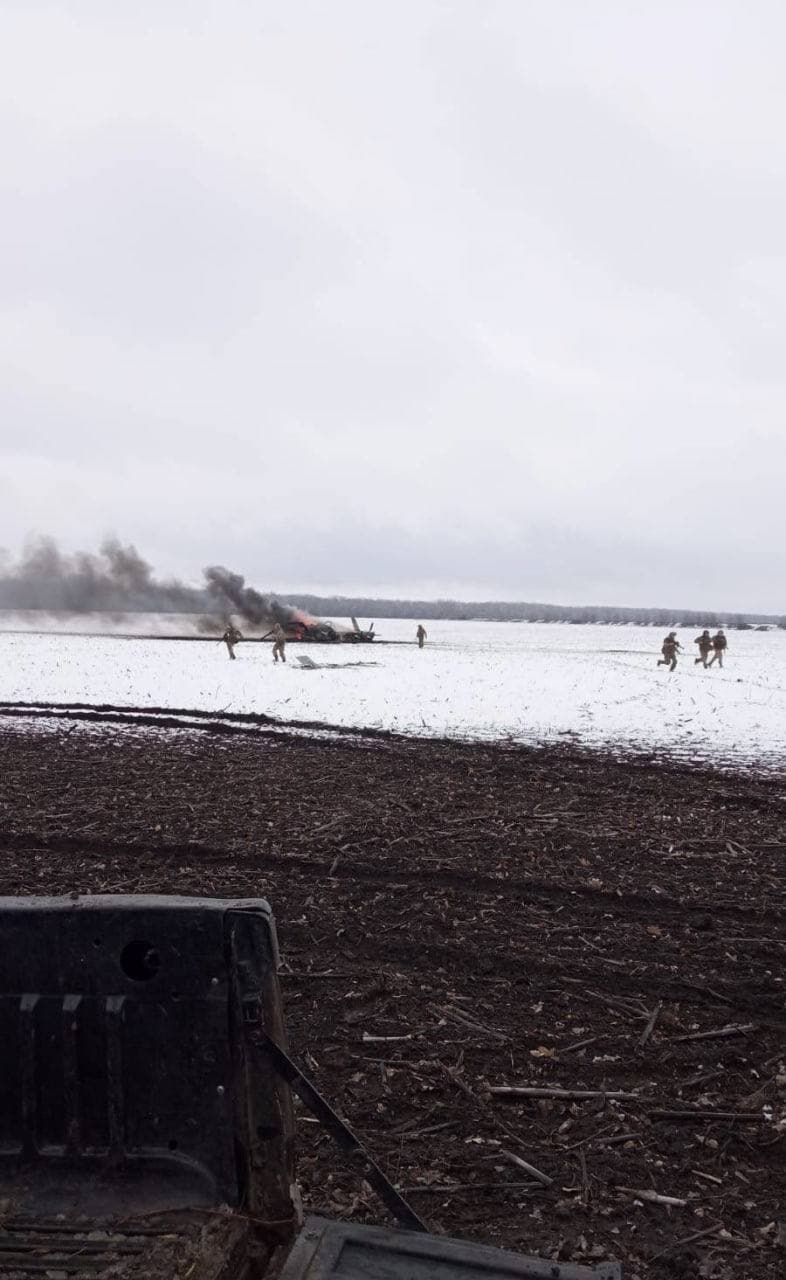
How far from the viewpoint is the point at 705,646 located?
34.1 m

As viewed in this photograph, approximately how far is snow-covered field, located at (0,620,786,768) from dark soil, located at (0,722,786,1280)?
5.12 m

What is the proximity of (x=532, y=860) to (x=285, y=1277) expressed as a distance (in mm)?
5782

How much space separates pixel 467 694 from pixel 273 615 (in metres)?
42.7

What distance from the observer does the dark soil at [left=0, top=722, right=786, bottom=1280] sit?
11.8 ft

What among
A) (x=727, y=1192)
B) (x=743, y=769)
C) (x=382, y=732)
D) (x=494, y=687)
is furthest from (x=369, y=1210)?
(x=494, y=687)

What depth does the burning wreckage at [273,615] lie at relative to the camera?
5569 centimetres

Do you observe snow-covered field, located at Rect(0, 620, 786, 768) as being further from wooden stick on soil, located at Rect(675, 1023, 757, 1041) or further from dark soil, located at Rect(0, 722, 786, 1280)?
wooden stick on soil, located at Rect(675, 1023, 757, 1041)

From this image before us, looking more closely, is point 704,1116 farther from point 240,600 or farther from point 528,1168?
point 240,600

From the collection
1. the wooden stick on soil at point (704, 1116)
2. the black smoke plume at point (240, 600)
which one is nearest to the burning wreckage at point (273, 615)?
the black smoke plume at point (240, 600)

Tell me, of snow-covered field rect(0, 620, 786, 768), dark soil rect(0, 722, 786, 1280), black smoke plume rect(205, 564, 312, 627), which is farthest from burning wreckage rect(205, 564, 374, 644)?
dark soil rect(0, 722, 786, 1280)

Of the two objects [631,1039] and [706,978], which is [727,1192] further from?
[706,978]

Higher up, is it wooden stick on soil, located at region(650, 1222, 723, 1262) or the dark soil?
the dark soil

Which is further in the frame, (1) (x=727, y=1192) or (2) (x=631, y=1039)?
(2) (x=631, y=1039)

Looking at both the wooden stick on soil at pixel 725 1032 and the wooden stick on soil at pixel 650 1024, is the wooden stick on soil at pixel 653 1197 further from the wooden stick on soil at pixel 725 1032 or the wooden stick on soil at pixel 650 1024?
the wooden stick on soil at pixel 725 1032
